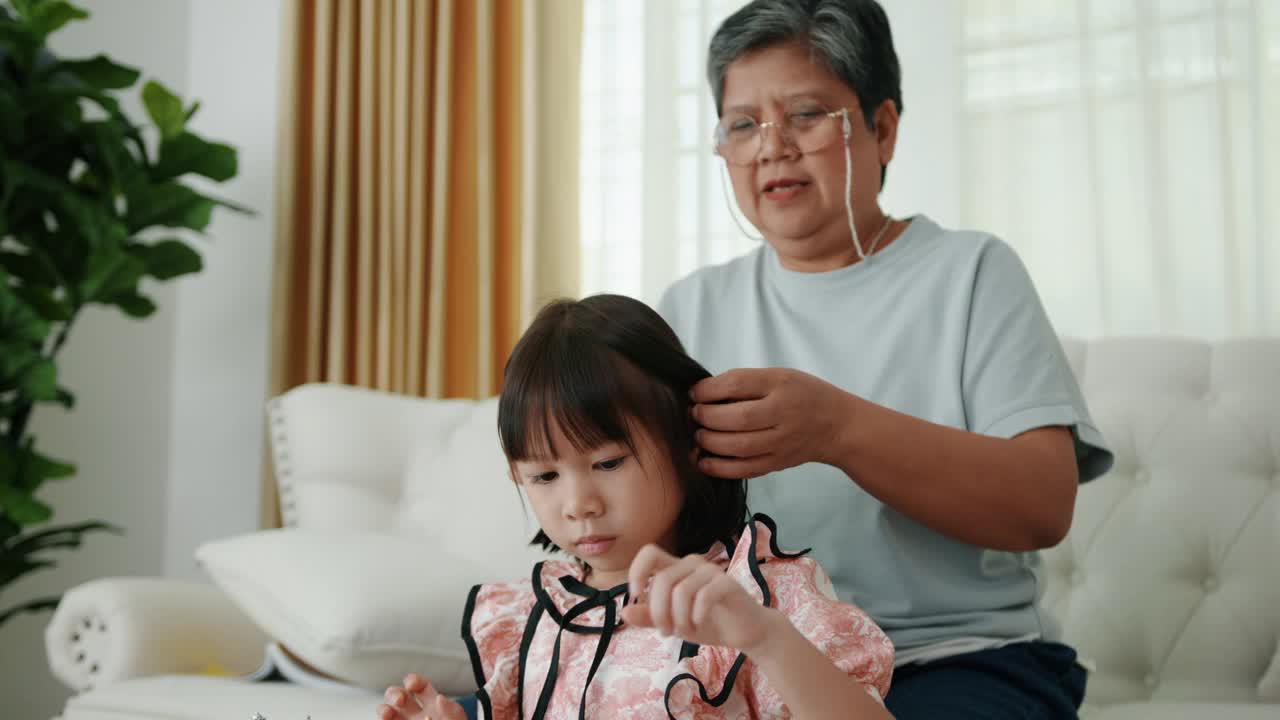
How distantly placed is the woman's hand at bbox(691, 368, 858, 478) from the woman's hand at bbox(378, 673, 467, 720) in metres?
0.29

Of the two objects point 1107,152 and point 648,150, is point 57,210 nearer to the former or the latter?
point 648,150

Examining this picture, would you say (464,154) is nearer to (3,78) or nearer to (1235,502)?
(3,78)

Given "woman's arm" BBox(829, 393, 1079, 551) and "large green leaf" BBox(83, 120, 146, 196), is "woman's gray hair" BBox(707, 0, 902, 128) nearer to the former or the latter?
"woman's arm" BBox(829, 393, 1079, 551)

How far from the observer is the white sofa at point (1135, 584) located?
1.51 meters

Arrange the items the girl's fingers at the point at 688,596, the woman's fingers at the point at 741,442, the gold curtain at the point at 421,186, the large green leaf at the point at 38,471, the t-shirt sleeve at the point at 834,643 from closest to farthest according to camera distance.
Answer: the girl's fingers at the point at 688,596 → the t-shirt sleeve at the point at 834,643 → the woman's fingers at the point at 741,442 → the large green leaf at the point at 38,471 → the gold curtain at the point at 421,186

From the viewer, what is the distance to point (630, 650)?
897 millimetres

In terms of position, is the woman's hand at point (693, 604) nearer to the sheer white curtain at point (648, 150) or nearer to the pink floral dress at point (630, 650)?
the pink floral dress at point (630, 650)

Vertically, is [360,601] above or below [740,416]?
below

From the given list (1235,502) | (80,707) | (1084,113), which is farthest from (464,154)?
(1235,502)

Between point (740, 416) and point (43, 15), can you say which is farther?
point (43, 15)

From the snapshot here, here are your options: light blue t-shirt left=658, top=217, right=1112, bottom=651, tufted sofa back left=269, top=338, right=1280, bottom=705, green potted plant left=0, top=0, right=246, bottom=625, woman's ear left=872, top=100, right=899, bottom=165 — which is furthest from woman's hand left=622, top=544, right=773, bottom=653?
green potted plant left=0, top=0, right=246, bottom=625

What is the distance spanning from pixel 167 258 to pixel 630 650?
6.46 feet

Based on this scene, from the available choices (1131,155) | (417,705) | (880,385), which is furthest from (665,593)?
(1131,155)

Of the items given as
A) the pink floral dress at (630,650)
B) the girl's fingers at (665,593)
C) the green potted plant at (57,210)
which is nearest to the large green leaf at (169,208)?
the green potted plant at (57,210)
